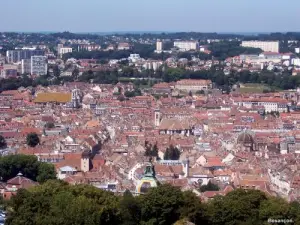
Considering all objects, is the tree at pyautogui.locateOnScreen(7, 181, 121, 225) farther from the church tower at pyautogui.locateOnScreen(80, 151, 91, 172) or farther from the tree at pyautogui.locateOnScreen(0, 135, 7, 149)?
the tree at pyautogui.locateOnScreen(0, 135, 7, 149)

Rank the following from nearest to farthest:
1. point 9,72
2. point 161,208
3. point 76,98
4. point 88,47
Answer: point 161,208 < point 76,98 < point 9,72 < point 88,47

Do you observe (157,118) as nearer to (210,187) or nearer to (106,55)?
(210,187)

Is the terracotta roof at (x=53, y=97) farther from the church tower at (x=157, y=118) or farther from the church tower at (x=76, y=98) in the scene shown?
the church tower at (x=157, y=118)

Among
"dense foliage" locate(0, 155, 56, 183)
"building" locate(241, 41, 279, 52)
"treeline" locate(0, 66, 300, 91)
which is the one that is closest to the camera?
"dense foliage" locate(0, 155, 56, 183)

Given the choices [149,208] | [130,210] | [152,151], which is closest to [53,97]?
[152,151]

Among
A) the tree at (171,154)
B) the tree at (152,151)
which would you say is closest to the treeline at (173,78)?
the tree at (152,151)

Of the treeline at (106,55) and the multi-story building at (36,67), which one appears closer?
the multi-story building at (36,67)

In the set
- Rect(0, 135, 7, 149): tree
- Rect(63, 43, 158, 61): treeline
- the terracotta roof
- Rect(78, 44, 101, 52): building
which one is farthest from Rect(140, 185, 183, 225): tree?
Rect(78, 44, 101, 52): building

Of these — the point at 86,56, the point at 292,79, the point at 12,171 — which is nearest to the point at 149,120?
the point at 12,171
